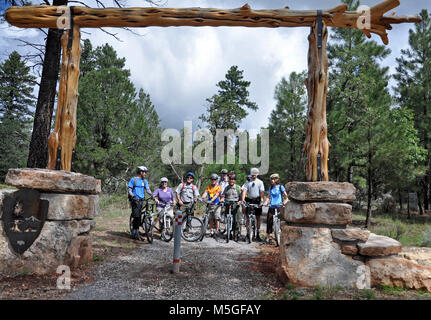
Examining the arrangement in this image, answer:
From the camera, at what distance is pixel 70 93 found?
16.4ft

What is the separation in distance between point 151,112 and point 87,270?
16442 mm

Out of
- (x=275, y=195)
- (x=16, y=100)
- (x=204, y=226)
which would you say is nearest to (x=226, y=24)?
(x=275, y=195)

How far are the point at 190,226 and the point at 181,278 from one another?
11.1 ft

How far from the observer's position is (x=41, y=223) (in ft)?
14.1

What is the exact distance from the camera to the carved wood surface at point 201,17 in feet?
15.4

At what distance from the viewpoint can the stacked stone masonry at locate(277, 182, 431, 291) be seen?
152 inches

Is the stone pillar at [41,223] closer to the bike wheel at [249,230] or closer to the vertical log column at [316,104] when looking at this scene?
the vertical log column at [316,104]

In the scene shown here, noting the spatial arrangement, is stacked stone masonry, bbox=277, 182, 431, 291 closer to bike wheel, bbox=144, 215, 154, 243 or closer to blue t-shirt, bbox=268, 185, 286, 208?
blue t-shirt, bbox=268, 185, 286, 208

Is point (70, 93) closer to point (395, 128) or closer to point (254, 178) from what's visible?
point (254, 178)

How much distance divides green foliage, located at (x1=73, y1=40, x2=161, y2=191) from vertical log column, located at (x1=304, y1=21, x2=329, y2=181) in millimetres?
11672

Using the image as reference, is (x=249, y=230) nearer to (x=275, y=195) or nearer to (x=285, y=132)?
(x=275, y=195)

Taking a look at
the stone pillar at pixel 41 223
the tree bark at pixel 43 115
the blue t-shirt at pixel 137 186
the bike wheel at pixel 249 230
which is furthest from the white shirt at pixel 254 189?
the tree bark at pixel 43 115

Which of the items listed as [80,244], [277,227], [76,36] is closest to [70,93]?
[76,36]

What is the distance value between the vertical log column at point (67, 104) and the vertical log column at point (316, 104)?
3.93 metres
